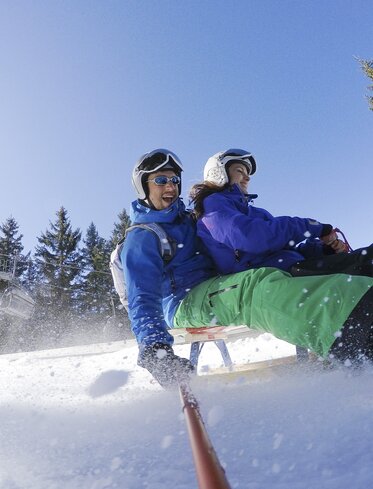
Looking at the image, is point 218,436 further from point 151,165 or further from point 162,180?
point 151,165

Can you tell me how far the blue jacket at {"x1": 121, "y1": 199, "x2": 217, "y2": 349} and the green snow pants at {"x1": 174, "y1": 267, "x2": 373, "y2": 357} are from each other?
0.39m

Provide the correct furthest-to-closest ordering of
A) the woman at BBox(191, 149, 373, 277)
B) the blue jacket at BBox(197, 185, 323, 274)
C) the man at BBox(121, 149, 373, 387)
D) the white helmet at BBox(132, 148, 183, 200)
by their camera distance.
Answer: the white helmet at BBox(132, 148, 183, 200) → the blue jacket at BBox(197, 185, 323, 274) → the woman at BBox(191, 149, 373, 277) → the man at BBox(121, 149, 373, 387)

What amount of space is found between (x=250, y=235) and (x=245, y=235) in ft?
0.10

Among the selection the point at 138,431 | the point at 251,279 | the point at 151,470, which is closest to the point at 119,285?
the point at 251,279

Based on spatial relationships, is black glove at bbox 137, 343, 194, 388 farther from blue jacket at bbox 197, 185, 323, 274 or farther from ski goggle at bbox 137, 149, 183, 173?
ski goggle at bbox 137, 149, 183, 173

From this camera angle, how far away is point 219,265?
9.91 ft

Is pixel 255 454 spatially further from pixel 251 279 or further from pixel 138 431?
pixel 251 279

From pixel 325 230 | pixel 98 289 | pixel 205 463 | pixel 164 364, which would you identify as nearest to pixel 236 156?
pixel 325 230

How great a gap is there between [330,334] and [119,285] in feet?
7.46

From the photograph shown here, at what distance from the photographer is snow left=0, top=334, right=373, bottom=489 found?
110cm

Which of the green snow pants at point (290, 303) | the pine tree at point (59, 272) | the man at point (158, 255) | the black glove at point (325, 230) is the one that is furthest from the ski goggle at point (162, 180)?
the pine tree at point (59, 272)

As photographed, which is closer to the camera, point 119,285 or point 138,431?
point 138,431

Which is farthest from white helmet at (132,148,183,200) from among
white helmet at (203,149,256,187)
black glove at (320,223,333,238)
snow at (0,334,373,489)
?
snow at (0,334,373,489)

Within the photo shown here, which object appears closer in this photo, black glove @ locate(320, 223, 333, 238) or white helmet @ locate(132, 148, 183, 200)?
black glove @ locate(320, 223, 333, 238)
